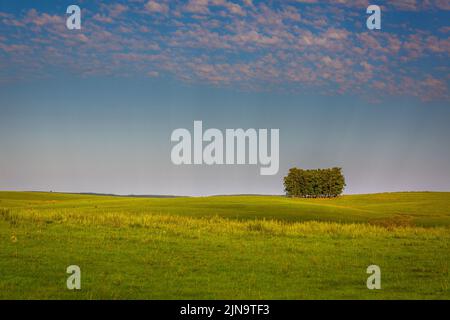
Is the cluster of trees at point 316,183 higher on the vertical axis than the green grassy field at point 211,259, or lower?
higher

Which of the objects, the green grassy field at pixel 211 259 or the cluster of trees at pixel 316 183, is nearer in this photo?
the green grassy field at pixel 211 259

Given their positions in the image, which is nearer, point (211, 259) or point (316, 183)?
point (211, 259)

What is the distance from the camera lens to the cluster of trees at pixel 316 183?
148000 millimetres

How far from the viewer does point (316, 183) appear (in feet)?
486

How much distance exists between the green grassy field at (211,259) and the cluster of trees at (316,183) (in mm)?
104951

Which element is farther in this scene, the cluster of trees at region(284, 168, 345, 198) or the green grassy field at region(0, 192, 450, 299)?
the cluster of trees at region(284, 168, 345, 198)

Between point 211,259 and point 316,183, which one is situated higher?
point 316,183

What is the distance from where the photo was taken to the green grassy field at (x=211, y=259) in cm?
1911

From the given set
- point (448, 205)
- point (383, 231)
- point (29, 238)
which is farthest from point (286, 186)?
point (29, 238)

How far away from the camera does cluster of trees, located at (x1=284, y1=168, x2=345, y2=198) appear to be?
5827 inches

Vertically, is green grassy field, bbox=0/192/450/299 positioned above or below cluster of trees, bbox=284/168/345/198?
below

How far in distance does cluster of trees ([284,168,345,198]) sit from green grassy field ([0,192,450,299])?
105 m

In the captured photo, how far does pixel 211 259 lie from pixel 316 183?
12470 cm

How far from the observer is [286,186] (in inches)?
5994
